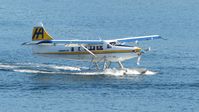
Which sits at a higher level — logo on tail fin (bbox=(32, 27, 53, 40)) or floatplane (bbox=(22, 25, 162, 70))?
logo on tail fin (bbox=(32, 27, 53, 40))

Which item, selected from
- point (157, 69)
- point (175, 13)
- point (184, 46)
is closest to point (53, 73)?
point (157, 69)

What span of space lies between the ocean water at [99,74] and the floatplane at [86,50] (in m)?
1.79

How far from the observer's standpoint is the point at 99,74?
3679 inches

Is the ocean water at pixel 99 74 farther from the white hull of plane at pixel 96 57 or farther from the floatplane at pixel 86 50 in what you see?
the floatplane at pixel 86 50

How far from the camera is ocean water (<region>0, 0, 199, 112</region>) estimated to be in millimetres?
80062

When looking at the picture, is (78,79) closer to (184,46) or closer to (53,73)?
(53,73)

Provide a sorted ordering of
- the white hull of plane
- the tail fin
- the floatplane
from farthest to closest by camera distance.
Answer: the tail fin → the white hull of plane → the floatplane

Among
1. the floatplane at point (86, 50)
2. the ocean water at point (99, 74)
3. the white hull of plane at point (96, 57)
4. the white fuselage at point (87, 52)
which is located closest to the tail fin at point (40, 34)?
the floatplane at point (86, 50)

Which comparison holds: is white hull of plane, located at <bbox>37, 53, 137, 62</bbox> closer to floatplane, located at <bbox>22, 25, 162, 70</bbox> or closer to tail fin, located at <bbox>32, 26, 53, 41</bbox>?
floatplane, located at <bbox>22, 25, 162, 70</bbox>

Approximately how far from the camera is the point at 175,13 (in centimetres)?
15788

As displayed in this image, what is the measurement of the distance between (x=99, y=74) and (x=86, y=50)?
9.26 ft

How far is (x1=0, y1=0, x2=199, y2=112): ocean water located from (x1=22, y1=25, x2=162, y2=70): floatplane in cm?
179

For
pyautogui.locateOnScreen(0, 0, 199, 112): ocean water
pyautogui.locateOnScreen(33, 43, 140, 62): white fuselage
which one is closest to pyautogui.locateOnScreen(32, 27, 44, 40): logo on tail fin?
pyautogui.locateOnScreen(33, 43, 140, 62): white fuselage

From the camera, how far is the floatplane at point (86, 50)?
308 ft
